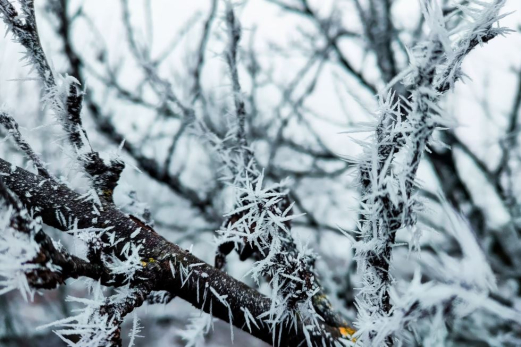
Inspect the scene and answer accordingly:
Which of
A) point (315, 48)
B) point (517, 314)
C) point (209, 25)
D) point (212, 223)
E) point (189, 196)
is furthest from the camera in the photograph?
point (315, 48)

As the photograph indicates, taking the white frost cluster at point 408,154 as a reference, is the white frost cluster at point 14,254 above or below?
below

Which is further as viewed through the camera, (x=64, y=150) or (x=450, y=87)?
(x=64, y=150)

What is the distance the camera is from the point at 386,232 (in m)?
0.77

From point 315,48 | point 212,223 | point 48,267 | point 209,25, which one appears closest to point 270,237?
point 48,267

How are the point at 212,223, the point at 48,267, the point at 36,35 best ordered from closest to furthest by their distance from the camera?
the point at 48,267 → the point at 36,35 → the point at 212,223

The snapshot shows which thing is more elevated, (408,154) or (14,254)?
(408,154)

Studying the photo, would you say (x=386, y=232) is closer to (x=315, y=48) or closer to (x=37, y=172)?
(x=37, y=172)

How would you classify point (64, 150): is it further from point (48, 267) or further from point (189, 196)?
point (189, 196)

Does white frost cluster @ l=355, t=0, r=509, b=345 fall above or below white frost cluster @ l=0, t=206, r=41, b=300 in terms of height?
above

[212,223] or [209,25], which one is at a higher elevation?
[209,25]

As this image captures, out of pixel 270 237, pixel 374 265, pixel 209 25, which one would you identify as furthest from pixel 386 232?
pixel 209 25

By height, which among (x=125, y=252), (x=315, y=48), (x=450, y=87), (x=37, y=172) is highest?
(x=315, y=48)

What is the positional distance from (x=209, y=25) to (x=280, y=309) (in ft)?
6.65

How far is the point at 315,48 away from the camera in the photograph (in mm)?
3850
